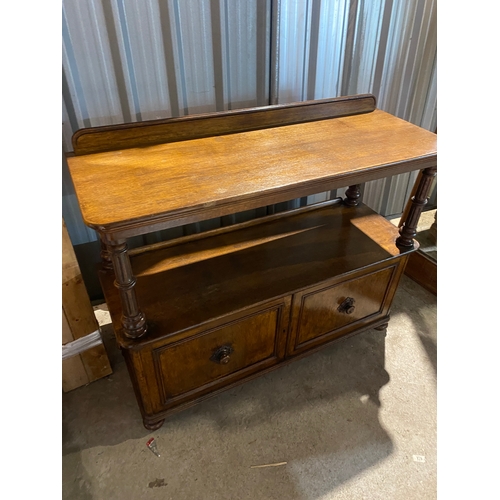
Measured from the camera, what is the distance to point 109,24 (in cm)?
124

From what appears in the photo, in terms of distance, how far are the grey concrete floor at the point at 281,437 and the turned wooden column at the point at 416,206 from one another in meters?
0.58


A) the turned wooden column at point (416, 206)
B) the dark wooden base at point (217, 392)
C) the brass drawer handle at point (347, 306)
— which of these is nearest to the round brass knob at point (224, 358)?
the dark wooden base at point (217, 392)

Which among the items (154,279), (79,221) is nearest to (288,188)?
(154,279)

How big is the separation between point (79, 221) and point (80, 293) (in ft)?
1.15

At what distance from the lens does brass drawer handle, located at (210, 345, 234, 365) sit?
1.37 metres

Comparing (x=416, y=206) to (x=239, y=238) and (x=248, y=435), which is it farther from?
(x=248, y=435)

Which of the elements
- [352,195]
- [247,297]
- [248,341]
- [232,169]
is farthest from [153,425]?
[352,195]

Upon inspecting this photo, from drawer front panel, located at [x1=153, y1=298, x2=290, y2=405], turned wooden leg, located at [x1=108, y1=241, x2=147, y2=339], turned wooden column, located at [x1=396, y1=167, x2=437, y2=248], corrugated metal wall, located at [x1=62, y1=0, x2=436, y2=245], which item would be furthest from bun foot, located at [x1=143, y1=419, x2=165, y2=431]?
turned wooden column, located at [x1=396, y1=167, x2=437, y2=248]

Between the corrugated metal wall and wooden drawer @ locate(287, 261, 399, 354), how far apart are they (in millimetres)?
623

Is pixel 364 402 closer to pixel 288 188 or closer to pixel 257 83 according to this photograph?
pixel 288 188

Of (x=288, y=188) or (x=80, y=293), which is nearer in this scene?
(x=288, y=188)

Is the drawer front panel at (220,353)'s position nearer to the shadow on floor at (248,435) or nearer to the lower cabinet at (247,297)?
the lower cabinet at (247,297)

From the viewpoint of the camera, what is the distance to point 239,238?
1.62 m

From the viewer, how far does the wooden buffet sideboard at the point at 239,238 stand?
101 cm
